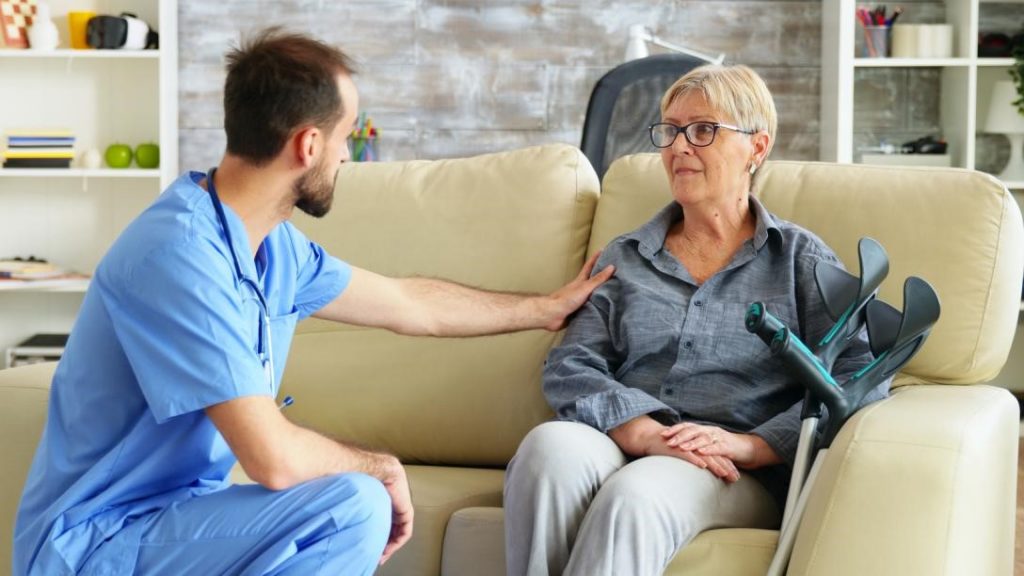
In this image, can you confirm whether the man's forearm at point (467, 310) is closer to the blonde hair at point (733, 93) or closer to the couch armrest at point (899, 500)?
the blonde hair at point (733, 93)

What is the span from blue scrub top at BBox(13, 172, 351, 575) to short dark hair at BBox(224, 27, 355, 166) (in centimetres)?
10

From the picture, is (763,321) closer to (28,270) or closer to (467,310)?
(467,310)

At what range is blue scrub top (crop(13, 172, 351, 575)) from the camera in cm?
167

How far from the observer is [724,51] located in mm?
4914

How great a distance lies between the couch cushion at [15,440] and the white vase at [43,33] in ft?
9.45

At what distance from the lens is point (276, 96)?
69.7 inches

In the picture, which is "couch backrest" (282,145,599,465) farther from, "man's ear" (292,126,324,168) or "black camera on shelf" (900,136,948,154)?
"black camera on shelf" (900,136,948,154)

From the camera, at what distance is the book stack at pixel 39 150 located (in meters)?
4.75

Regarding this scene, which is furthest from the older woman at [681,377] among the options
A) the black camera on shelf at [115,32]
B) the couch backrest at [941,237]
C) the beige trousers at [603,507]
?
the black camera on shelf at [115,32]

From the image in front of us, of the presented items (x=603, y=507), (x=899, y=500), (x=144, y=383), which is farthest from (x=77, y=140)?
(x=899, y=500)

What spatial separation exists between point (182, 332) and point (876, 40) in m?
3.69

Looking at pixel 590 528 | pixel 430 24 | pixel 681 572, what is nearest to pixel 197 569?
pixel 590 528

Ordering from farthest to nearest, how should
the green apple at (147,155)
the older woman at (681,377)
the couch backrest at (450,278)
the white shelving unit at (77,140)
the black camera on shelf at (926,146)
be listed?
the white shelving unit at (77,140) < the green apple at (147,155) < the black camera on shelf at (926,146) < the couch backrest at (450,278) < the older woman at (681,377)

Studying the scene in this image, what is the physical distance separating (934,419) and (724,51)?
3283 mm
